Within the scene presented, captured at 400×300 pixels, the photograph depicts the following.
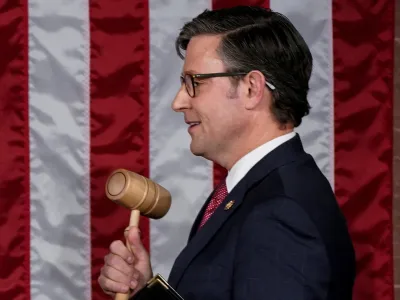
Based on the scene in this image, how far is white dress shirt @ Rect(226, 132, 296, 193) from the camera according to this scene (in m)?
1.43

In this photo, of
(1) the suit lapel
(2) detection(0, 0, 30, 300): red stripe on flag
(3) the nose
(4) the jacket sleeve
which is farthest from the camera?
(2) detection(0, 0, 30, 300): red stripe on flag

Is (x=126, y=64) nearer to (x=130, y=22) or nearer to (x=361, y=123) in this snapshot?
(x=130, y=22)

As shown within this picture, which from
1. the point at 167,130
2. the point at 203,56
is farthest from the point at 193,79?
the point at 167,130

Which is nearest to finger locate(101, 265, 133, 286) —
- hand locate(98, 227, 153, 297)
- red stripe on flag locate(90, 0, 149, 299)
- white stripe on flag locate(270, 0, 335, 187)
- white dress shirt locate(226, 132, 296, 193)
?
hand locate(98, 227, 153, 297)

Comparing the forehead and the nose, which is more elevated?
the forehead

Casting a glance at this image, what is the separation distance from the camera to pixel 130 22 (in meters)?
2.16

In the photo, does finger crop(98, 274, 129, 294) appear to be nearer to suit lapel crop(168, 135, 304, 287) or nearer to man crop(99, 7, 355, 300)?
man crop(99, 7, 355, 300)

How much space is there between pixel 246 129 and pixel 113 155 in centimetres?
77

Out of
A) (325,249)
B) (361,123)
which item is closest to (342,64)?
(361,123)

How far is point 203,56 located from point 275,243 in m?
Result: 0.39

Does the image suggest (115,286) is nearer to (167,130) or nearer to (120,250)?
(120,250)

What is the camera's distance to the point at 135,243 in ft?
5.05

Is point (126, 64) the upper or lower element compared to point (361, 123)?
upper

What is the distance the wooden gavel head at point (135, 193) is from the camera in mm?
1566
